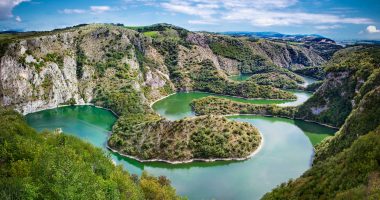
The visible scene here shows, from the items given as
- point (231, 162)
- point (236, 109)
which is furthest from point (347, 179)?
point (236, 109)

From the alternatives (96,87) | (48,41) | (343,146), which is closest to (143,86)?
(96,87)

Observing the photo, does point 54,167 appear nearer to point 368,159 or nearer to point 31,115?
point 368,159

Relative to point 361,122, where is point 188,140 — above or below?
below

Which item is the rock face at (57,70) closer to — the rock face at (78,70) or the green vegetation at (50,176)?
the rock face at (78,70)

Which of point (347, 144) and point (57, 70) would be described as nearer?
point (347, 144)

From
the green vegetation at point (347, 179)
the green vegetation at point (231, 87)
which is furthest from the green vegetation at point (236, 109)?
the green vegetation at point (347, 179)

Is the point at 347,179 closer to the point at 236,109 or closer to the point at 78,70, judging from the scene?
the point at 236,109

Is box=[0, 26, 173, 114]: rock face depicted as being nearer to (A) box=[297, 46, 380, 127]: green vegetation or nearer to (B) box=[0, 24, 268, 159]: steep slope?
(B) box=[0, 24, 268, 159]: steep slope
